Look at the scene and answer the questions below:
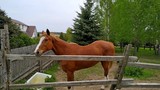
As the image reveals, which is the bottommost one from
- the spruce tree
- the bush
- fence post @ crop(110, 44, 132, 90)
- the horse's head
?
the bush

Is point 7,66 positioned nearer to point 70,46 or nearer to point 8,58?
point 8,58

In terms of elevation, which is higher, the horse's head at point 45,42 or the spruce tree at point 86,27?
the spruce tree at point 86,27

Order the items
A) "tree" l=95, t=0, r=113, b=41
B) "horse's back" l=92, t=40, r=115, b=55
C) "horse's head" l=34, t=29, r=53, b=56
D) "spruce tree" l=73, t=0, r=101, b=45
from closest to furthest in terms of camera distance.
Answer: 1. "horse's head" l=34, t=29, r=53, b=56
2. "horse's back" l=92, t=40, r=115, b=55
3. "spruce tree" l=73, t=0, r=101, b=45
4. "tree" l=95, t=0, r=113, b=41

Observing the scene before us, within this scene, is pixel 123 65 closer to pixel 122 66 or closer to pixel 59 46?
pixel 122 66

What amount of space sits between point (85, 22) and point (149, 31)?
6683 mm

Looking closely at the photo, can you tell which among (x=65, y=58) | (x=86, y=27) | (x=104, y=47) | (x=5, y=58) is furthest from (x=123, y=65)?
(x=86, y=27)

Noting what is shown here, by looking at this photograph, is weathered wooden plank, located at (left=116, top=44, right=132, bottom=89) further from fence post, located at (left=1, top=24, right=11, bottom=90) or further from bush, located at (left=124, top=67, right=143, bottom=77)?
bush, located at (left=124, top=67, right=143, bottom=77)

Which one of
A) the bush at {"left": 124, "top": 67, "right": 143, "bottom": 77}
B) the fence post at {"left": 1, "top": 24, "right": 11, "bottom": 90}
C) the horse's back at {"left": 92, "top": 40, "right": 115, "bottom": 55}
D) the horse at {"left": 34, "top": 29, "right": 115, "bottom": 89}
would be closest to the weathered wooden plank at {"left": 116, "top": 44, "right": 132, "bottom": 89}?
the horse at {"left": 34, "top": 29, "right": 115, "bottom": 89}

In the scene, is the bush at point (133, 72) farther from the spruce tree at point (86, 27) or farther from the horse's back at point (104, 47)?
the spruce tree at point (86, 27)

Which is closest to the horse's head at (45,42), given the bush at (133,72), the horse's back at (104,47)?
the horse's back at (104,47)

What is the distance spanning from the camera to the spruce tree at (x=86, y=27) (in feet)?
66.4

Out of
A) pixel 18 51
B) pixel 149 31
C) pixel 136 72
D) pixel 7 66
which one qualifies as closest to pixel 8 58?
pixel 7 66

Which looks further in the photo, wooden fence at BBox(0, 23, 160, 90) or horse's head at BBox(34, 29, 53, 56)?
horse's head at BBox(34, 29, 53, 56)

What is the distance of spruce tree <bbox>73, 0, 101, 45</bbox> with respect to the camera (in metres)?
20.2
